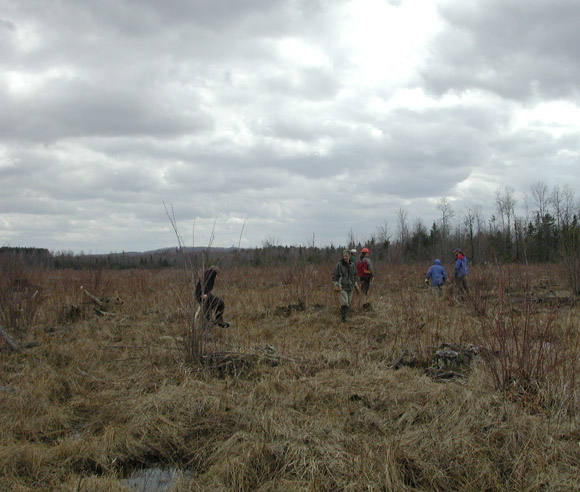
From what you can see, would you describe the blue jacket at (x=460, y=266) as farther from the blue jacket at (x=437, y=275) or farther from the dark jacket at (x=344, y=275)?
the dark jacket at (x=344, y=275)

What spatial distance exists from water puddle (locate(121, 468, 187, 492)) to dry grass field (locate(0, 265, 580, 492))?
0.02 meters

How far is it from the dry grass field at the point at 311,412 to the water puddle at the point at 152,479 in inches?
0.8

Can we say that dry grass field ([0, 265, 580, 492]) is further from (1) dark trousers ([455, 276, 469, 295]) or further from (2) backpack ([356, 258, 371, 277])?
(2) backpack ([356, 258, 371, 277])

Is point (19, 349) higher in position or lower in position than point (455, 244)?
lower

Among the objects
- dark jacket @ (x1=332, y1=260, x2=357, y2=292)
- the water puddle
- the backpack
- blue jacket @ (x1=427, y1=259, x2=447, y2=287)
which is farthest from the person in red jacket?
the water puddle

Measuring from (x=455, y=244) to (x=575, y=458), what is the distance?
145 feet

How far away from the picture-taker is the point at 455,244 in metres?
44.3

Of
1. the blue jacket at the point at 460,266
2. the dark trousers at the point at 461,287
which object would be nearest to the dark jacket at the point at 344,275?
the dark trousers at the point at 461,287

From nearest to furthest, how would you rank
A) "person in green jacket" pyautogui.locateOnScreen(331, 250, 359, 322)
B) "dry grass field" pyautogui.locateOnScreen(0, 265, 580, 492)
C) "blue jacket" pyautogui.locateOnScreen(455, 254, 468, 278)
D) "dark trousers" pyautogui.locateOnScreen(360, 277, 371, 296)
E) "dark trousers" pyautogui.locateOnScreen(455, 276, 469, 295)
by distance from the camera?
"dry grass field" pyautogui.locateOnScreen(0, 265, 580, 492) → "dark trousers" pyautogui.locateOnScreen(455, 276, 469, 295) → "person in green jacket" pyautogui.locateOnScreen(331, 250, 359, 322) → "blue jacket" pyautogui.locateOnScreen(455, 254, 468, 278) → "dark trousers" pyautogui.locateOnScreen(360, 277, 371, 296)

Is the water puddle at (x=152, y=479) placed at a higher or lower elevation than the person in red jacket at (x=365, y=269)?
lower

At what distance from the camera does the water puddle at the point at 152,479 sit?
327 cm

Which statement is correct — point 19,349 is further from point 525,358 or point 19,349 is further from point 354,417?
point 525,358

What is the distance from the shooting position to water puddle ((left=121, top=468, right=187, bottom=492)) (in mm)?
3268

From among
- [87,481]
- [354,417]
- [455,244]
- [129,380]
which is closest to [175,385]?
[129,380]
